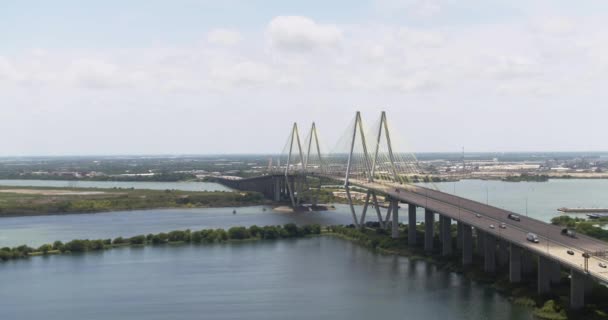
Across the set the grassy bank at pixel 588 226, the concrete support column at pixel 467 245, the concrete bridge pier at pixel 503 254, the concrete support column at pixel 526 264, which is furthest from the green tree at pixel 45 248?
the grassy bank at pixel 588 226

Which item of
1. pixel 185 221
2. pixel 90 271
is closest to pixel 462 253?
pixel 90 271

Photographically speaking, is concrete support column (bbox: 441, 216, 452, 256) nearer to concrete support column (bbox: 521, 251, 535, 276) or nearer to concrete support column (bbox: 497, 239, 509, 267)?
concrete support column (bbox: 497, 239, 509, 267)

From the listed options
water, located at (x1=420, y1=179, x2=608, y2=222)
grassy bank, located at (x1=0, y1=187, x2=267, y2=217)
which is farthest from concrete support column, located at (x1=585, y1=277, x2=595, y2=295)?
grassy bank, located at (x1=0, y1=187, x2=267, y2=217)

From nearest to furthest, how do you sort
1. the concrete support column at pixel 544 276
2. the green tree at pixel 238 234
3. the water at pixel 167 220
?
the concrete support column at pixel 544 276, the green tree at pixel 238 234, the water at pixel 167 220

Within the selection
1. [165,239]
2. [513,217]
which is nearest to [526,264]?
[513,217]

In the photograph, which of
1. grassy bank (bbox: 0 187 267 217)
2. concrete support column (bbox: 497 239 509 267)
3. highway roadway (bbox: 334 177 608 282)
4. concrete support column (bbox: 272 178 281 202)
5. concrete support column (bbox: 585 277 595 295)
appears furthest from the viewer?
concrete support column (bbox: 272 178 281 202)

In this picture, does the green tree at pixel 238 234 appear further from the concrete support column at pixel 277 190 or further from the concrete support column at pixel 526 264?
the concrete support column at pixel 277 190
